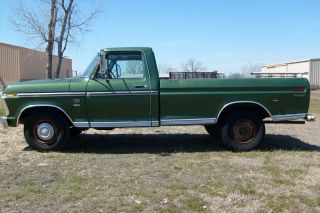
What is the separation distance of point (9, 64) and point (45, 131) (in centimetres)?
3963

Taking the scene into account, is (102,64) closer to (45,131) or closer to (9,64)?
(45,131)

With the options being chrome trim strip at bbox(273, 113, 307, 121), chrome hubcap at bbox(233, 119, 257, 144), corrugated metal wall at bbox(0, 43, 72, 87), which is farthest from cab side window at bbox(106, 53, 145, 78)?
corrugated metal wall at bbox(0, 43, 72, 87)

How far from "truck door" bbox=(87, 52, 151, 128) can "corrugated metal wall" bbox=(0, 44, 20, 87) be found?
39325mm

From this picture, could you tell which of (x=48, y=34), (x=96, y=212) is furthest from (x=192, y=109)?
(x=48, y=34)

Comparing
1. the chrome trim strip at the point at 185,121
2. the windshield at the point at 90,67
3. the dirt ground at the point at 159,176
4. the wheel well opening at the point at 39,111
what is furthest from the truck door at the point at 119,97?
the dirt ground at the point at 159,176

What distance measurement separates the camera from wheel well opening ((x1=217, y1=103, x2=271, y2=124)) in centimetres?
838

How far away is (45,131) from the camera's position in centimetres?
839

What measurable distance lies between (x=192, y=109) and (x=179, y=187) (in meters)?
2.63

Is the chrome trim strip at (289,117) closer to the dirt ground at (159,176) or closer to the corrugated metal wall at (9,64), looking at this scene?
the dirt ground at (159,176)

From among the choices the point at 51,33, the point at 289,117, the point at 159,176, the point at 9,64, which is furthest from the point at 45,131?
the point at 9,64

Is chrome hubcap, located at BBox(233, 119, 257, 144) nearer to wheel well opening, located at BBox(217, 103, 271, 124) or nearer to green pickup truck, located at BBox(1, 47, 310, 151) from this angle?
green pickup truck, located at BBox(1, 47, 310, 151)

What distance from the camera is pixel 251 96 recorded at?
831 centimetres

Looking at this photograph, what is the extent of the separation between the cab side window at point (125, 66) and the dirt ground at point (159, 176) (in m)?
1.50

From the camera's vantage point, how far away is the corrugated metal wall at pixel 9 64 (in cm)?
4475
